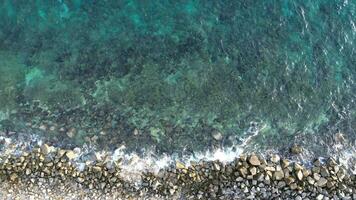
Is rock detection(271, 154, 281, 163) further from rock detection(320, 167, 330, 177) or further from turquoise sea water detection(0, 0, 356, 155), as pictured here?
rock detection(320, 167, 330, 177)

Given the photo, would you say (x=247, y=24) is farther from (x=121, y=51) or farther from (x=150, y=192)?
(x=150, y=192)

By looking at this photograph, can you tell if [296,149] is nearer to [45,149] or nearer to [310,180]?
[310,180]

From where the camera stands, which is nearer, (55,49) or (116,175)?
(116,175)

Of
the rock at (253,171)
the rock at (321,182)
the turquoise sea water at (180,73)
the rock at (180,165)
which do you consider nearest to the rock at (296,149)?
the turquoise sea water at (180,73)

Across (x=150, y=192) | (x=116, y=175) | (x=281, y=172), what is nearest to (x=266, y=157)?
(x=281, y=172)

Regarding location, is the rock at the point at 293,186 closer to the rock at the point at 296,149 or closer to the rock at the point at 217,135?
the rock at the point at 296,149
